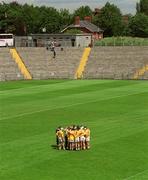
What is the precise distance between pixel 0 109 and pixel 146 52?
42359mm

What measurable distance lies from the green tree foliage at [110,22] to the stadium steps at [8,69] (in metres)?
73.8

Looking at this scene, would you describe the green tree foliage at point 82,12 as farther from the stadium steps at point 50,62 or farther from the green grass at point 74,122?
the green grass at point 74,122

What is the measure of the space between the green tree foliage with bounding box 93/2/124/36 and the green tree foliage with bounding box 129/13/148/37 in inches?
369

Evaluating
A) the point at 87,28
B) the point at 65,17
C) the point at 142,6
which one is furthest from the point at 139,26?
the point at 142,6

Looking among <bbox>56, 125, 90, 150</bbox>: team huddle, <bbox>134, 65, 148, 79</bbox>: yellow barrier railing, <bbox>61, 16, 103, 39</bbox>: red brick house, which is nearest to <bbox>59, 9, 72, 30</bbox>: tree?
<bbox>61, 16, 103, 39</bbox>: red brick house

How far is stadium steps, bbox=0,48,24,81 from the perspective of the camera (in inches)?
3147

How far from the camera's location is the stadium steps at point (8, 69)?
262 feet

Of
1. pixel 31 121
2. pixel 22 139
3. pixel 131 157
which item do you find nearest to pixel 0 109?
pixel 31 121

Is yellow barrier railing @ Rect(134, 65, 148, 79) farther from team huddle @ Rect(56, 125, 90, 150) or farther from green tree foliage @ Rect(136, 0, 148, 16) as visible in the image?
green tree foliage @ Rect(136, 0, 148, 16)

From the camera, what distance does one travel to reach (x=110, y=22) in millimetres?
158250

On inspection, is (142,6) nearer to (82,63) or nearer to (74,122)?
(82,63)

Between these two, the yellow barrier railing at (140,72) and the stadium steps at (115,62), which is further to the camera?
the stadium steps at (115,62)

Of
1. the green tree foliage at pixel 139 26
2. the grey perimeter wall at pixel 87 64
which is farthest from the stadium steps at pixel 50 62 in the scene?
the green tree foliage at pixel 139 26

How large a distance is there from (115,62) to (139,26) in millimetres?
63839
